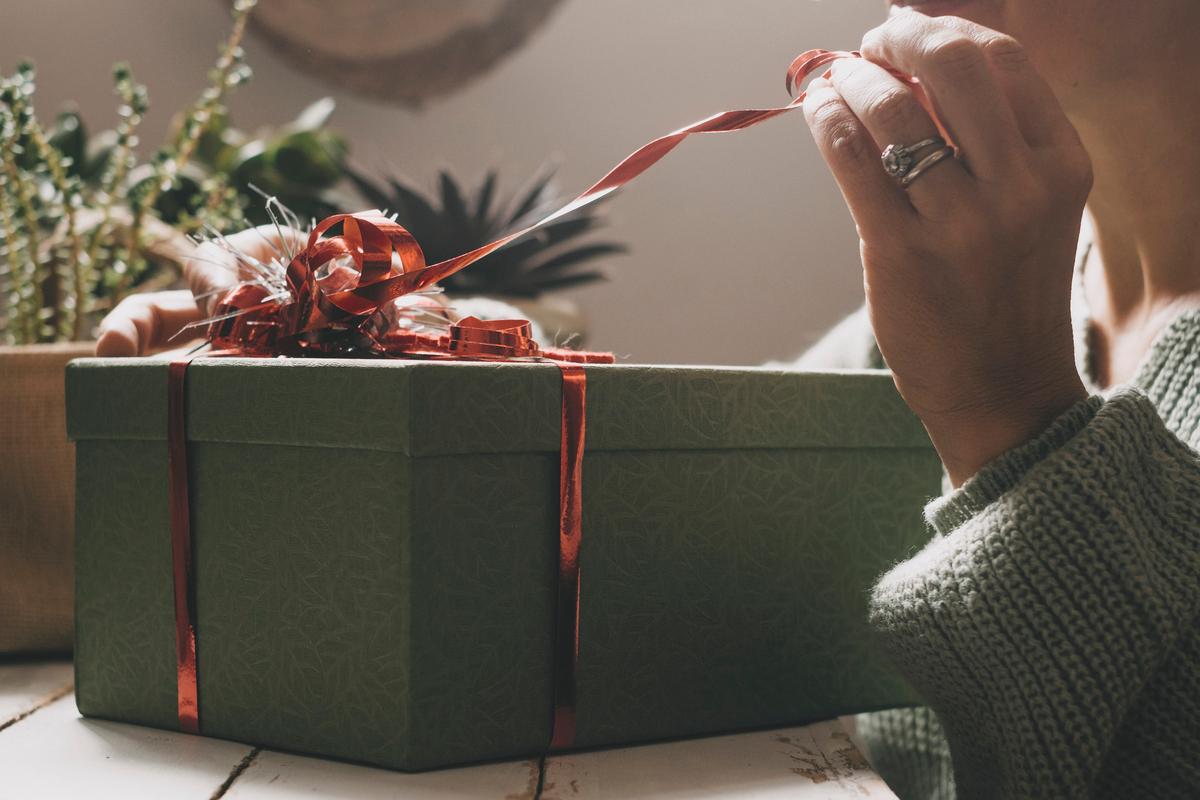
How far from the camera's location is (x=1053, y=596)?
40cm

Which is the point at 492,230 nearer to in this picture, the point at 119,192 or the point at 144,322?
the point at 119,192

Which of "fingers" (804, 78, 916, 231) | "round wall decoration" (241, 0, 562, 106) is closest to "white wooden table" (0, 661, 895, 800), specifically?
"fingers" (804, 78, 916, 231)

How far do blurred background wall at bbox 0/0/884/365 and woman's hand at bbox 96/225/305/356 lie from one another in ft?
2.50

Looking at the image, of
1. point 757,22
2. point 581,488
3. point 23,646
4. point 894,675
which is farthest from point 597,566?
point 757,22

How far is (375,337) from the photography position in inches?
18.2

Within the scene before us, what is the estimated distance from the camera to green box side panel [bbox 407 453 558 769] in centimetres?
39

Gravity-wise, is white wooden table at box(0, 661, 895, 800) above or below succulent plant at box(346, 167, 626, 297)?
below

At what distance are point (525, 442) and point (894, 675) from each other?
10.4 inches

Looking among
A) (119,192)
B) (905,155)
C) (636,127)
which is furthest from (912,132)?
(636,127)

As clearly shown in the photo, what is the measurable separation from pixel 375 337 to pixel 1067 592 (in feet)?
1.15

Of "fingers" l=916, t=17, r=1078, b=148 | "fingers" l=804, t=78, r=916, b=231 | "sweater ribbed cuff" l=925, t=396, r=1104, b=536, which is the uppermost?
"fingers" l=916, t=17, r=1078, b=148

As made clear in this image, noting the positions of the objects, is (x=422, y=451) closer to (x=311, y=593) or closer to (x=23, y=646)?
(x=311, y=593)

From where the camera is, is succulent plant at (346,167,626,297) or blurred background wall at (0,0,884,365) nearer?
succulent plant at (346,167,626,297)

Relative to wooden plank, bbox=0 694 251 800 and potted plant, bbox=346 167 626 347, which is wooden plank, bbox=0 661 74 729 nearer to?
wooden plank, bbox=0 694 251 800
